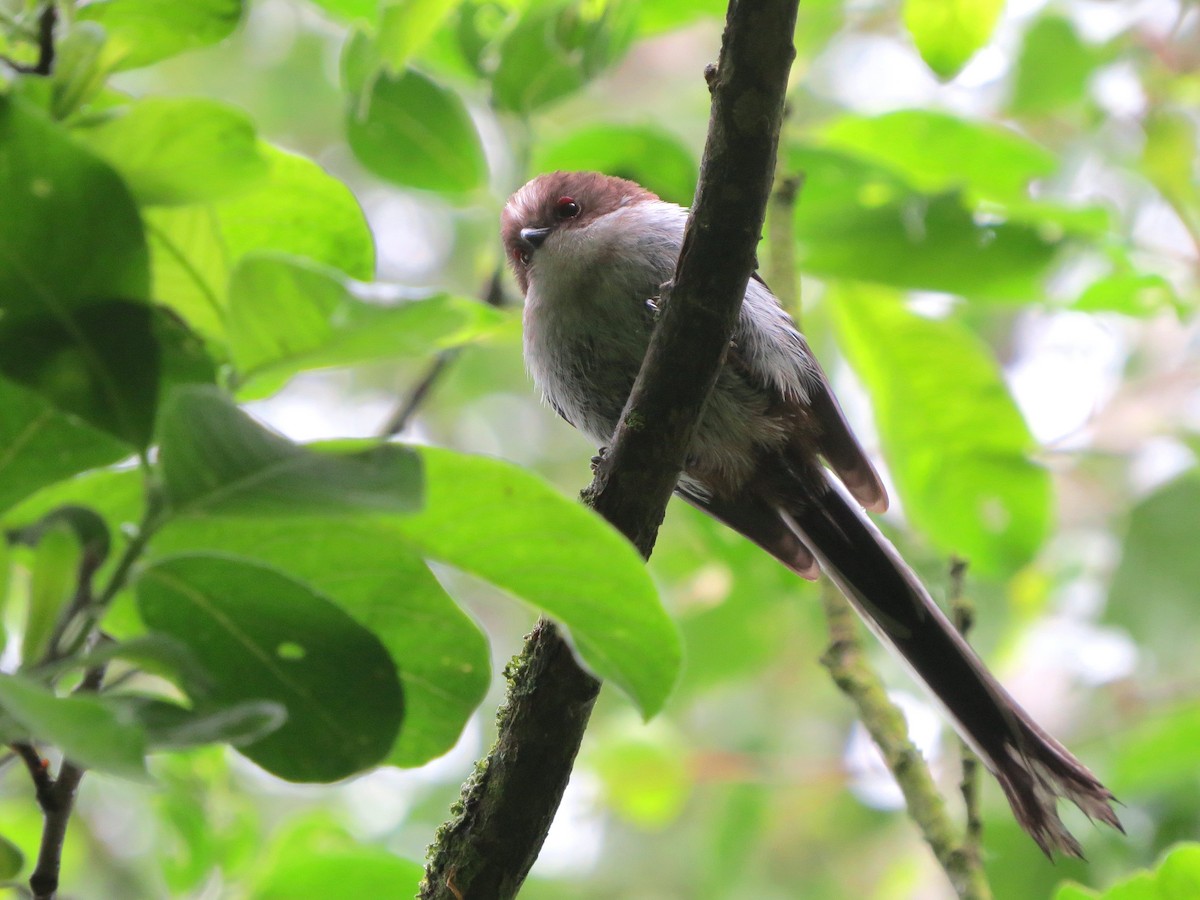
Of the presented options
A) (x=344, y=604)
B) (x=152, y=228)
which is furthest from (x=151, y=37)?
(x=344, y=604)

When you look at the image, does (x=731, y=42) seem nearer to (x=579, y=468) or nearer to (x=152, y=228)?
(x=152, y=228)

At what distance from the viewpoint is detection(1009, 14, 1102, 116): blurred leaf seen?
332 centimetres

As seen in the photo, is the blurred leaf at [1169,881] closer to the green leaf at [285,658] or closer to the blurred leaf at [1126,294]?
the green leaf at [285,658]

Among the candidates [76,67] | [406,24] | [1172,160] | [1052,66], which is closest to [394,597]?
[76,67]

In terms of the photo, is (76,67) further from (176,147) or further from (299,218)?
(299,218)

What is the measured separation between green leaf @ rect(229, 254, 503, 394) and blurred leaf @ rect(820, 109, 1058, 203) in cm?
227

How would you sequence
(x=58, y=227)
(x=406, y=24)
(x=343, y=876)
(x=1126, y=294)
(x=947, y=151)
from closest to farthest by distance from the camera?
(x=58, y=227), (x=406, y=24), (x=343, y=876), (x=1126, y=294), (x=947, y=151)

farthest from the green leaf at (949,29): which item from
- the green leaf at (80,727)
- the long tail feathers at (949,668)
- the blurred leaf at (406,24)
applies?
the long tail feathers at (949,668)

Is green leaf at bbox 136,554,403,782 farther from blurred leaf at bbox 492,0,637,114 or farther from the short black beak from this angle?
the short black beak

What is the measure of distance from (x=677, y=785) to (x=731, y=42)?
315cm

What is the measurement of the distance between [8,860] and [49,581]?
331 mm

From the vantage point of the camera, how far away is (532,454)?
8289mm

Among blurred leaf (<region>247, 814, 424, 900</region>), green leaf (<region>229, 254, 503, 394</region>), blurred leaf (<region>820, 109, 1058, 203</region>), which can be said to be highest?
blurred leaf (<region>820, 109, 1058, 203</region>)

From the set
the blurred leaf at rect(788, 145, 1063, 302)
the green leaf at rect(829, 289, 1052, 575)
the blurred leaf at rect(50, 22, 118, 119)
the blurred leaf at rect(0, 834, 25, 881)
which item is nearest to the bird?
the green leaf at rect(829, 289, 1052, 575)
